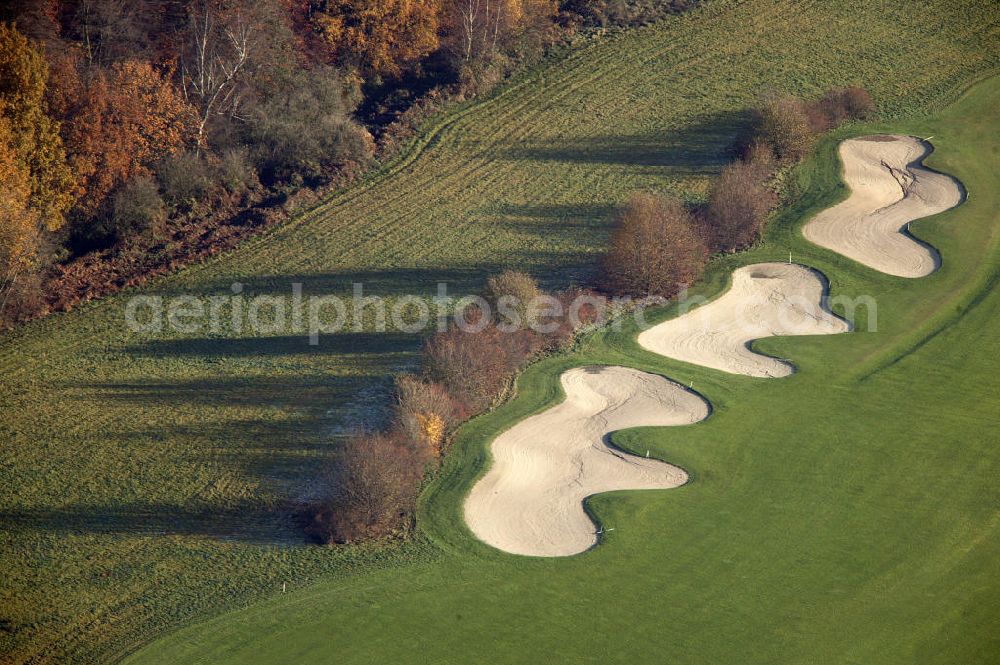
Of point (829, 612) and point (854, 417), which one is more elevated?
point (854, 417)

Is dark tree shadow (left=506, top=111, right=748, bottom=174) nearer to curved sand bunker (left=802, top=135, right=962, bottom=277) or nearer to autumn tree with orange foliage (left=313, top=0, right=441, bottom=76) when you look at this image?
curved sand bunker (left=802, top=135, right=962, bottom=277)

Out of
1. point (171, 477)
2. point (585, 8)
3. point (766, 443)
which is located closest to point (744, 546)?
point (766, 443)

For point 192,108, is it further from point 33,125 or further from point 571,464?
point 571,464

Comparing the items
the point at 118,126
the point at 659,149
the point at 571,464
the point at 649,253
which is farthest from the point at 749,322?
the point at 118,126

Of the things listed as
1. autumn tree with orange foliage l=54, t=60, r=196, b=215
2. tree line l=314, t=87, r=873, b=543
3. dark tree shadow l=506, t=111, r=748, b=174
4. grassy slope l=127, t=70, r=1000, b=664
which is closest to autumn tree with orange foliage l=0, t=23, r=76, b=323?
autumn tree with orange foliage l=54, t=60, r=196, b=215

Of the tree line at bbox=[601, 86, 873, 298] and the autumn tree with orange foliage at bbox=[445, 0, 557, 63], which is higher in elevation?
Answer: the autumn tree with orange foliage at bbox=[445, 0, 557, 63]

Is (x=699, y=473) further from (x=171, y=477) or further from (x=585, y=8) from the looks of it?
(x=585, y=8)
